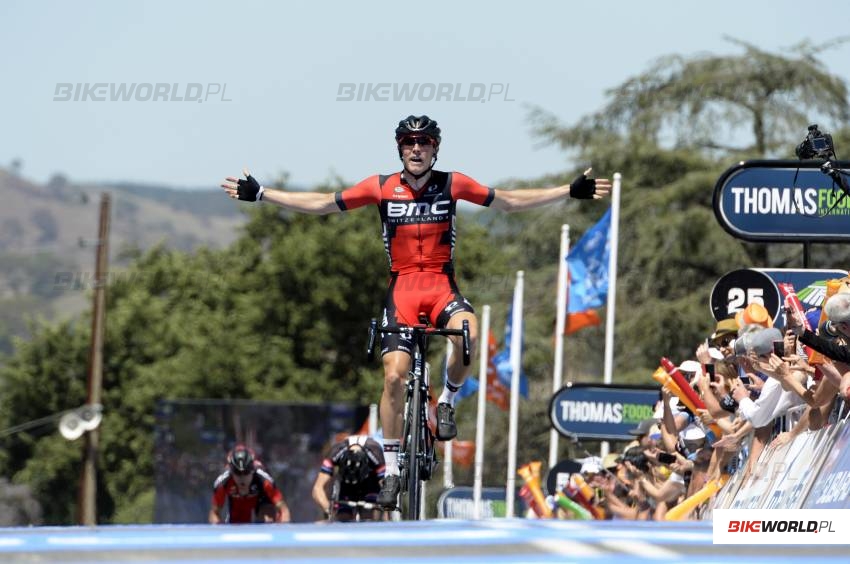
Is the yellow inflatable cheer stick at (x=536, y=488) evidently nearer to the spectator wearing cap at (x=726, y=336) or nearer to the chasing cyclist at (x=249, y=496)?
the chasing cyclist at (x=249, y=496)

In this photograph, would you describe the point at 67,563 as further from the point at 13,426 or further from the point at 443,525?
the point at 13,426

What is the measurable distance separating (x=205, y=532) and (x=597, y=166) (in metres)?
33.7

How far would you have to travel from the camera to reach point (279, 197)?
38.1 ft

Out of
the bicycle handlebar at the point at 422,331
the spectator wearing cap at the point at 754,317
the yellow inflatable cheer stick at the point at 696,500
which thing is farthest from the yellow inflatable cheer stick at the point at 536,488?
the bicycle handlebar at the point at 422,331

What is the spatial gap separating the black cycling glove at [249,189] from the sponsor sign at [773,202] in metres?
4.09

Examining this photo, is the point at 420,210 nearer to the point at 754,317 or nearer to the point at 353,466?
the point at 754,317

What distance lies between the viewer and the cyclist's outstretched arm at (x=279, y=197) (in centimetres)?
1160

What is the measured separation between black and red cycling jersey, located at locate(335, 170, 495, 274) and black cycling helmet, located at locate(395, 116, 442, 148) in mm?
316

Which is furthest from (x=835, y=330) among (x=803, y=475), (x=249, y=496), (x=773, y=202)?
(x=249, y=496)

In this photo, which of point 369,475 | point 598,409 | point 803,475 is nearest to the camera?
point 803,475

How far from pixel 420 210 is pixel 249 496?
213 inches

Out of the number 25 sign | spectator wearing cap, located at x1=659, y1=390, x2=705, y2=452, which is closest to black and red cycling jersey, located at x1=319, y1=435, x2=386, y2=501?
spectator wearing cap, located at x1=659, y1=390, x2=705, y2=452

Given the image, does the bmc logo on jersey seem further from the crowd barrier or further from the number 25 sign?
the number 25 sign

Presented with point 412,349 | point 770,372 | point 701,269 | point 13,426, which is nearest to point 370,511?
point 412,349
